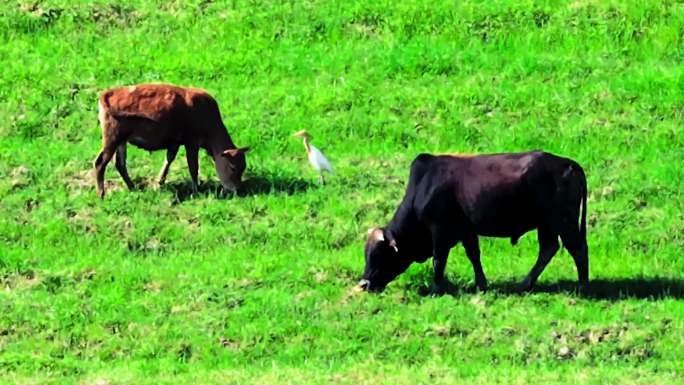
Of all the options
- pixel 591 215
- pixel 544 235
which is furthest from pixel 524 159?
pixel 591 215

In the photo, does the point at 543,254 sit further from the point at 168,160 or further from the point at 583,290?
the point at 168,160

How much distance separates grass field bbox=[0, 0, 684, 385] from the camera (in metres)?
16.0

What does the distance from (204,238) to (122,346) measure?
3050mm

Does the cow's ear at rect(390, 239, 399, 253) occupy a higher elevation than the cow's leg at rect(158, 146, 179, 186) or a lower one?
higher

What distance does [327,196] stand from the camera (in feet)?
66.2

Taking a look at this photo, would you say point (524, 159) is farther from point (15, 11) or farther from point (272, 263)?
point (15, 11)

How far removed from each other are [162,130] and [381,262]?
393 cm

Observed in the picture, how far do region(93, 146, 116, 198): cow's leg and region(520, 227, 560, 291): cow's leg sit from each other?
5.14 meters

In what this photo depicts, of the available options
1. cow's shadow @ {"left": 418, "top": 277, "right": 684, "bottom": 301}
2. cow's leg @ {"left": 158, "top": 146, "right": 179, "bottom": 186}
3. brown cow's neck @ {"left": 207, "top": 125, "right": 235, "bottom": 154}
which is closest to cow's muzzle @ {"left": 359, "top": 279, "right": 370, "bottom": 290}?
cow's shadow @ {"left": 418, "top": 277, "right": 684, "bottom": 301}

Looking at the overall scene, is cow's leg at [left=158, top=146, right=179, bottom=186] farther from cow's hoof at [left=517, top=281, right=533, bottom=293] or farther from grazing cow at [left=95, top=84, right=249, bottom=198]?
cow's hoof at [left=517, top=281, right=533, bottom=293]

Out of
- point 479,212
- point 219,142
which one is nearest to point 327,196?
point 219,142

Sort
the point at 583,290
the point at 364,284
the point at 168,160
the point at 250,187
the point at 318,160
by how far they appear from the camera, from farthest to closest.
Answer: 1. the point at 168,160
2. the point at 250,187
3. the point at 318,160
4. the point at 364,284
5. the point at 583,290

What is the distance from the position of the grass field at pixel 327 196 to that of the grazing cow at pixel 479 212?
29cm

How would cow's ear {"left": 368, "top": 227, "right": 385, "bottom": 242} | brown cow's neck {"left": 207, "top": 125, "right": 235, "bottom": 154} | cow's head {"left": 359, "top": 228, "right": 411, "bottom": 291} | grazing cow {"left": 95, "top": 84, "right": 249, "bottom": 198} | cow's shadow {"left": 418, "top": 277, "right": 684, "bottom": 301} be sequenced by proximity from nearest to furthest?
cow's shadow {"left": 418, "top": 277, "right": 684, "bottom": 301} < cow's head {"left": 359, "top": 228, "right": 411, "bottom": 291} < cow's ear {"left": 368, "top": 227, "right": 385, "bottom": 242} < grazing cow {"left": 95, "top": 84, "right": 249, "bottom": 198} < brown cow's neck {"left": 207, "top": 125, "right": 235, "bottom": 154}
